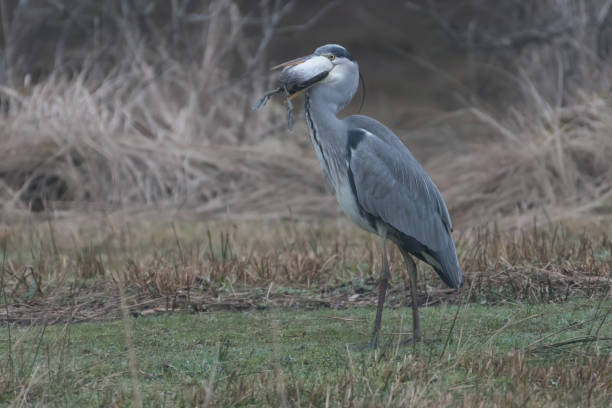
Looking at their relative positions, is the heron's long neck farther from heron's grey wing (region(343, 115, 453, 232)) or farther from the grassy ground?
the grassy ground

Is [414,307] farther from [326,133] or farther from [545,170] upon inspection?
[545,170]

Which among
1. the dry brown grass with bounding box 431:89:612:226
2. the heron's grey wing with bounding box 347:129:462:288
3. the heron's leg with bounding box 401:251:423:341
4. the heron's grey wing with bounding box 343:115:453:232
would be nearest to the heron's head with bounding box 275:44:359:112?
the heron's grey wing with bounding box 343:115:453:232

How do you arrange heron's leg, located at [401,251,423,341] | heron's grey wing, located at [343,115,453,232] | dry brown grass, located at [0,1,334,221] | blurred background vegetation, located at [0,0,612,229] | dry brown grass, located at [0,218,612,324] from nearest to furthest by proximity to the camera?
heron's leg, located at [401,251,423,341] < heron's grey wing, located at [343,115,453,232] < dry brown grass, located at [0,218,612,324] < blurred background vegetation, located at [0,0,612,229] < dry brown grass, located at [0,1,334,221]

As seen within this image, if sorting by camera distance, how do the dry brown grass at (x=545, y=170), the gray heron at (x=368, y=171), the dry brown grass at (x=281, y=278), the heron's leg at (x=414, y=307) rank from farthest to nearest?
the dry brown grass at (x=545, y=170) < the dry brown grass at (x=281, y=278) < the gray heron at (x=368, y=171) < the heron's leg at (x=414, y=307)

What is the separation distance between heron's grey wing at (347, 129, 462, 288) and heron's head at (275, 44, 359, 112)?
225 mm

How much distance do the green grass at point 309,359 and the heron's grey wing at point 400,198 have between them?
0.34m

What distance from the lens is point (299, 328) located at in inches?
187

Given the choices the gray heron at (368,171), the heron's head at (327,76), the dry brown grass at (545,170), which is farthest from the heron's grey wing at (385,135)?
the dry brown grass at (545,170)

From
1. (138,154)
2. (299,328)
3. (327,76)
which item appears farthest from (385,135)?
(138,154)

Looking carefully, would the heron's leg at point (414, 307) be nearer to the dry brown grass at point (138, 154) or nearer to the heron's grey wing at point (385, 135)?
the heron's grey wing at point (385, 135)

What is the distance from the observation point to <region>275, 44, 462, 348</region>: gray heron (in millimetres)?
4594

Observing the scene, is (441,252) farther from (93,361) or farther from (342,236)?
(342,236)

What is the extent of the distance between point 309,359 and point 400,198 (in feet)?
3.28

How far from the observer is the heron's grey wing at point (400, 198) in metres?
4.59
